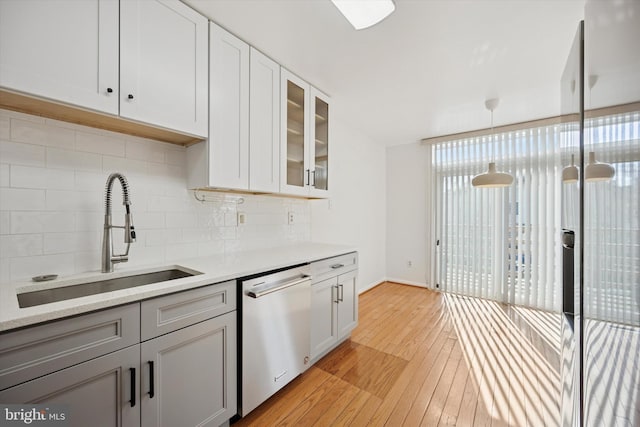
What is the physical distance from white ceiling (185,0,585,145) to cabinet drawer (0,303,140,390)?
1743mm

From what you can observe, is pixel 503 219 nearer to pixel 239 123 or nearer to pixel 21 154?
pixel 239 123

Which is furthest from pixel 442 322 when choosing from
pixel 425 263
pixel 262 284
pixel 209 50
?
pixel 209 50

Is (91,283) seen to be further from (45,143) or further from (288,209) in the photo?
(288,209)

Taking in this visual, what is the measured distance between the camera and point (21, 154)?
1244 millimetres

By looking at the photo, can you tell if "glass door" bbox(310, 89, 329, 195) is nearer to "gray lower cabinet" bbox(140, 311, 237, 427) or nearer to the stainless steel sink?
the stainless steel sink

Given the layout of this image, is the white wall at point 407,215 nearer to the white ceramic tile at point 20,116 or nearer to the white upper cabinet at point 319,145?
the white upper cabinet at point 319,145

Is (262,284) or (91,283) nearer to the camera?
(91,283)

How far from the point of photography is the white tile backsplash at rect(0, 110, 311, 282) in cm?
123

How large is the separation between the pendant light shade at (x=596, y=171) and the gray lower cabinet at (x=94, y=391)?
1697mm

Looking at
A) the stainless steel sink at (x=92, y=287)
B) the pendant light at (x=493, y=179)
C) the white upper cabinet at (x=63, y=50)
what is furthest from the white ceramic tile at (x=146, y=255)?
the pendant light at (x=493, y=179)

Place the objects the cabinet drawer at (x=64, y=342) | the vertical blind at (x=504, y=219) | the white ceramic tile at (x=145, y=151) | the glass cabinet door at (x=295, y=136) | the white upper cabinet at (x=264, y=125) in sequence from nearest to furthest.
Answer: the cabinet drawer at (x=64, y=342) < the white ceramic tile at (x=145, y=151) < the white upper cabinet at (x=264, y=125) < the glass cabinet door at (x=295, y=136) < the vertical blind at (x=504, y=219)

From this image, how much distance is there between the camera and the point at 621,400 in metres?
0.56

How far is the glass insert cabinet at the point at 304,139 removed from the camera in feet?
7.27

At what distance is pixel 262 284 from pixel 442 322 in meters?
2.38
